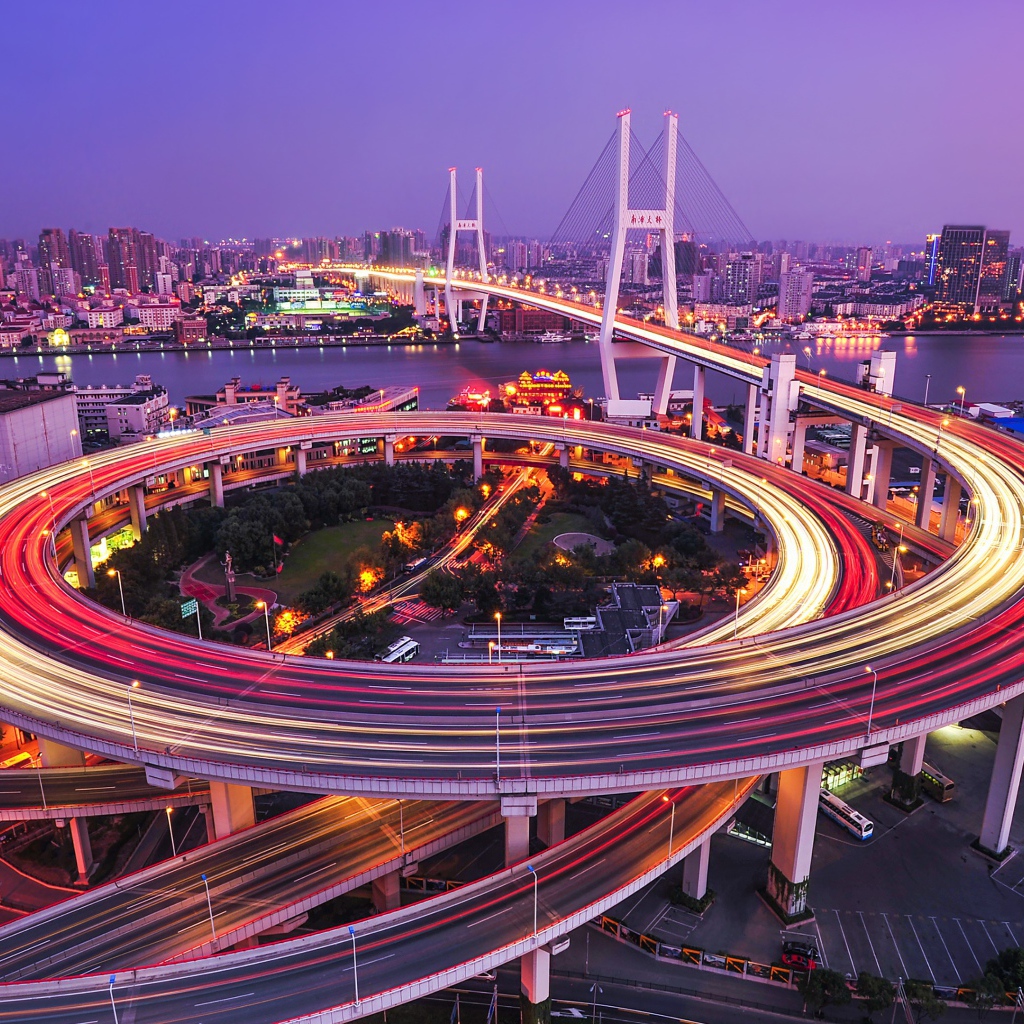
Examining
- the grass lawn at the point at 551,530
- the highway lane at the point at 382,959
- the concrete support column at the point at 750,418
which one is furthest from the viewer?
the concrete support column at the point at 750,418

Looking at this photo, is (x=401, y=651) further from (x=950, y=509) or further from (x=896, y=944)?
(x=950, y=509)

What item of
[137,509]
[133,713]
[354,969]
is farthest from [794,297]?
[354,969]

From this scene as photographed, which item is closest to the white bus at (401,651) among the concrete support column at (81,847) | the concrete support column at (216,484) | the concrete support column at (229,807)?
the concrete support column at (229,807)

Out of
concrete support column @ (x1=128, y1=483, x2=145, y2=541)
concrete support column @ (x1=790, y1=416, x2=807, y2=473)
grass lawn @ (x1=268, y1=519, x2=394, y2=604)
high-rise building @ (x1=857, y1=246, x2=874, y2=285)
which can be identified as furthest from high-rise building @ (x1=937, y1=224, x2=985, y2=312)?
concrete support column @ (x1=128, y1=483, x2=145, y2=541)

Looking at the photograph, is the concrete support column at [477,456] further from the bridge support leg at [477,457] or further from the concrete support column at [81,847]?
the concrete support column at [81,847]

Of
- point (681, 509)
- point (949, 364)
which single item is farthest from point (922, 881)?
point (949, 364)

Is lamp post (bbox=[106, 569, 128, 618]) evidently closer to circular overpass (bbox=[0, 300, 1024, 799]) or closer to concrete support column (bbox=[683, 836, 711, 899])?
circular overpass (bbox=[0, 300, 1024, 799])
